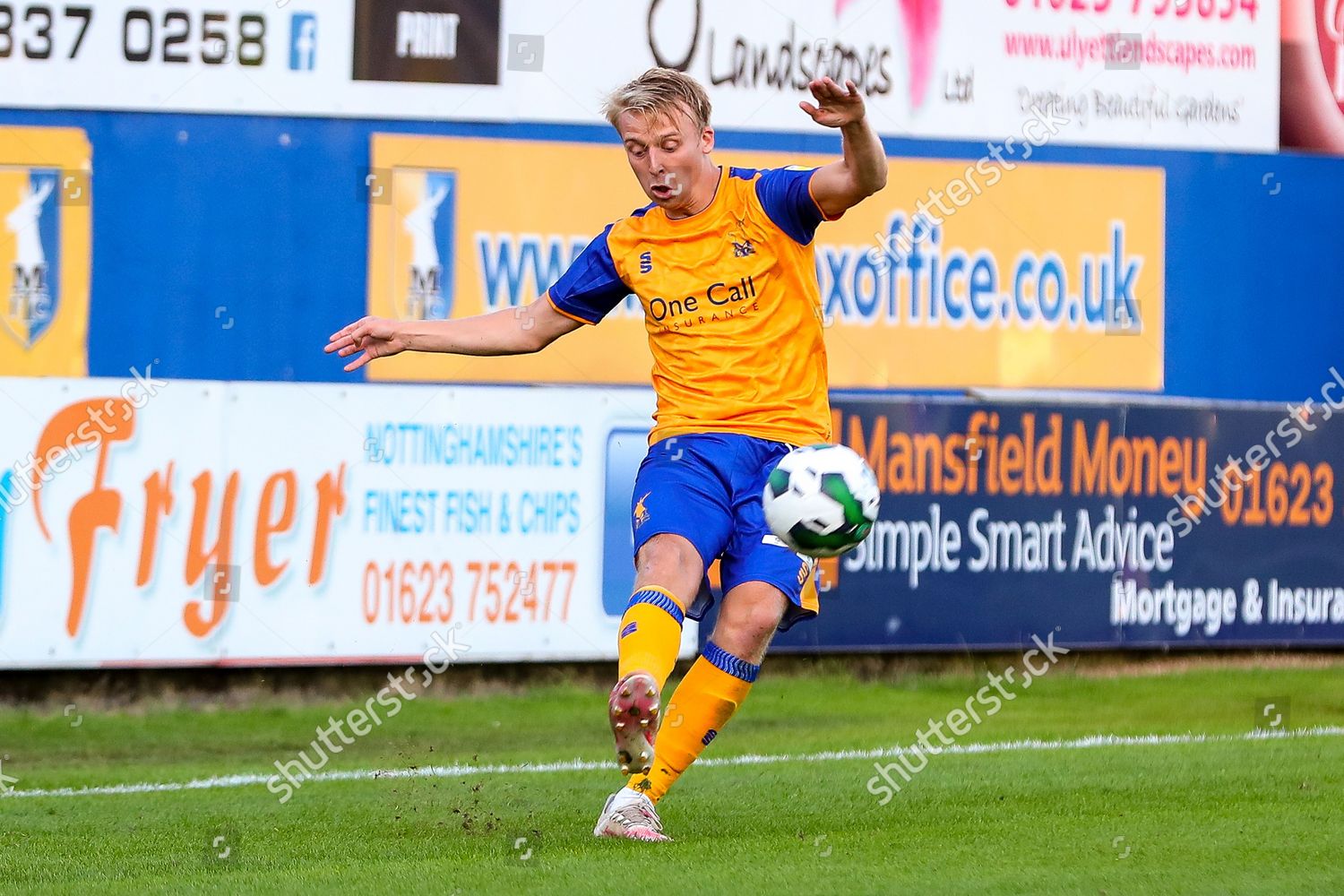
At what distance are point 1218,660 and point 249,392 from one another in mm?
5680

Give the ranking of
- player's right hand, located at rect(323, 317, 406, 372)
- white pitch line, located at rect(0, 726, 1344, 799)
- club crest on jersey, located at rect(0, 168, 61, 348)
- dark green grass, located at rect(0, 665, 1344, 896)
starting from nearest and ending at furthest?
1. dark green grass, located at rect(0, 665, 1344, 896)
2. player's right hand, located at rect(323, 317, 406, 372)
3. white pitch line, located at rect(0, 726, 1344, 799)
4. club crest on jersey, located at rect(0, 168, 61, 348)

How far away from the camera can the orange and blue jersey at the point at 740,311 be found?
208 inches

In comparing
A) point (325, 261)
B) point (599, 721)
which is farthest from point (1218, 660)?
point (325, 261)

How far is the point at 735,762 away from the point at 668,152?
11.0 feet

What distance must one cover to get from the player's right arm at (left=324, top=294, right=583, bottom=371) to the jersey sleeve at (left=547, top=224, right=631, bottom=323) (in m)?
0.04

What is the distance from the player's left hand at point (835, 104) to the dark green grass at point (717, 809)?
1.94 m

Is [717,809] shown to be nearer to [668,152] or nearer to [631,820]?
[631,820]

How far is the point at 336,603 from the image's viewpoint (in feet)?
31.2

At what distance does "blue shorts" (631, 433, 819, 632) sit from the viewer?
5125mm

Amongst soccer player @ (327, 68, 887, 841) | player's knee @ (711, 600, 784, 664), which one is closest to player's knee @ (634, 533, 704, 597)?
soccer player @ (327, 68, 887, 841)

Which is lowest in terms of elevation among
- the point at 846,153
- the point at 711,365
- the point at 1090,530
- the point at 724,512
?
the point at 1090,530

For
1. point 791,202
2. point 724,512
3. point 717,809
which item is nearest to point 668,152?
point 791,202

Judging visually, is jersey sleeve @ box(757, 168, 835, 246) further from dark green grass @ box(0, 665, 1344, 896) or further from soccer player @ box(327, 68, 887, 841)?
dark green grass @ box(0, 665, 1344, 896)

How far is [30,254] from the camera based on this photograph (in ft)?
31.5
